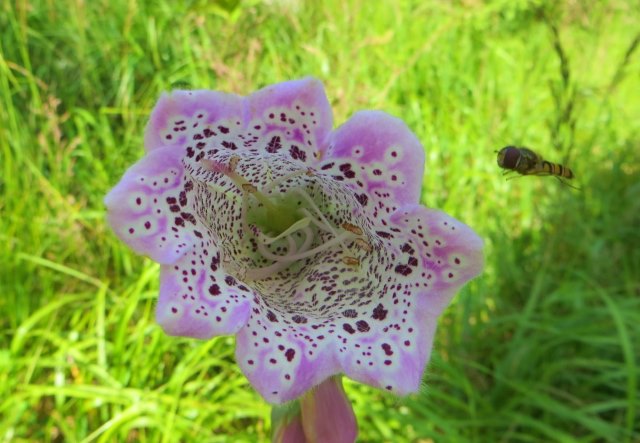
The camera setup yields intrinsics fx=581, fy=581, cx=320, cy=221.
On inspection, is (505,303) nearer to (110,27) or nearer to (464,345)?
(464,345)

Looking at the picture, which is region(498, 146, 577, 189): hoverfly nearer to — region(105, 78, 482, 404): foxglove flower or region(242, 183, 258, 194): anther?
region(105, 78, 482, 404): foxglove flower

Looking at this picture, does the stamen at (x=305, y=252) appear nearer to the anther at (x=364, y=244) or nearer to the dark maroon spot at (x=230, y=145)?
the anther at (x=364, y=244)

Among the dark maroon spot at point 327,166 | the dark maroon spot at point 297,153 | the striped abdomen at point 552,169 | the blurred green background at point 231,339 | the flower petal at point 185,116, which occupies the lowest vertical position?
the blurred green background at point 231,339

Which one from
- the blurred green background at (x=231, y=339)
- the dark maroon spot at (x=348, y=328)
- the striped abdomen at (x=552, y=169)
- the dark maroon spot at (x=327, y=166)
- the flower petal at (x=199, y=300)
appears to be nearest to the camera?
the flower petal at (x=199, y=300)

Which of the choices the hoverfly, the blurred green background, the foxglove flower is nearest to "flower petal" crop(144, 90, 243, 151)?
the foxglove flower

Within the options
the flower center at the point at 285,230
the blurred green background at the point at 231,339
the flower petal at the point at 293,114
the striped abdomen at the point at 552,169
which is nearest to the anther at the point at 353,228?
the flower center at the point at 285,230
